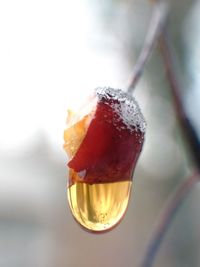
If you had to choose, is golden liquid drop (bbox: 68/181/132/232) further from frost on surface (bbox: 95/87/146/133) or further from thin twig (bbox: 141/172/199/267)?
thin twig (bbox: 141/172/199/267)

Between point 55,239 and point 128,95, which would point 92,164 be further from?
point 55,239

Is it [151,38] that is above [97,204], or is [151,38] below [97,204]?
above

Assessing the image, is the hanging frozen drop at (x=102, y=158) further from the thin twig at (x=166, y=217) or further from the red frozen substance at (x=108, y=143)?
the thin twig at (x=166, y=217)

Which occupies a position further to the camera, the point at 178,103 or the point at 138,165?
the point at 138,165

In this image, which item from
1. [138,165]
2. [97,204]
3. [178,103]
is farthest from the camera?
[138,165]

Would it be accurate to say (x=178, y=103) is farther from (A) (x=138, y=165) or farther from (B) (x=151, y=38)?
(A) (x=138, y=165)

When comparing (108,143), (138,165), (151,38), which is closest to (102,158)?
(108,143)
